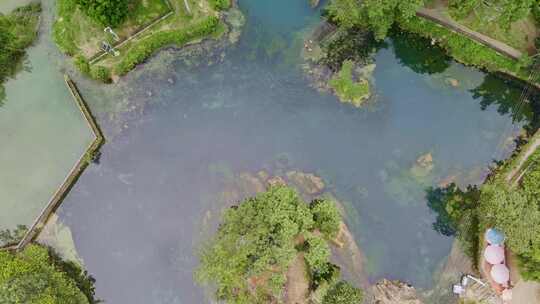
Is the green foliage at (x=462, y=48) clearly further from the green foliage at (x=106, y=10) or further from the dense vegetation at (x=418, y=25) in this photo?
the green foliage at (x=106, y=10)

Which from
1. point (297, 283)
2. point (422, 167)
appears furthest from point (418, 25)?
point (297, 283)

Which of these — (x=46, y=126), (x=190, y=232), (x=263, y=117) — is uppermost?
(x=46, y=126)

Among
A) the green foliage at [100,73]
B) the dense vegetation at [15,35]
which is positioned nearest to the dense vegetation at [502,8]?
the green foliage at [100,73]

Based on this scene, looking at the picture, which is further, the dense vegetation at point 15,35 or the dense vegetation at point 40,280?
the dense vegetation at point 15,35

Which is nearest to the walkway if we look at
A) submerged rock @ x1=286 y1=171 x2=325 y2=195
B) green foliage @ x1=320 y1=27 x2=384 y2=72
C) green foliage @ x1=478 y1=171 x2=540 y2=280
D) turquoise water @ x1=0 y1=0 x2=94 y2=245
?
green foliage @ x1=320 y1=27 x2=384 y2=72

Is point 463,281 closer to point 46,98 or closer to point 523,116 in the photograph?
point 523,116

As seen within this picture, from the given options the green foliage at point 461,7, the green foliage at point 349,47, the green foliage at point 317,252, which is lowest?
the green foliage at point 317,252

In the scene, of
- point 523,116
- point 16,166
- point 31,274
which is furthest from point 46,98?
point 523,116
